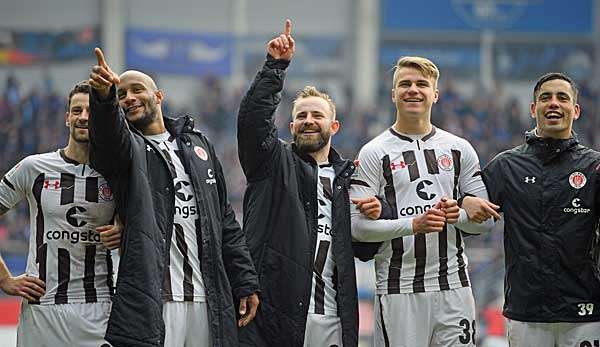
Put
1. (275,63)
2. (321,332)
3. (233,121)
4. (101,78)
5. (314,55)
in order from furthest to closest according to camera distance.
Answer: (314,55)
(233,121)
(321,332)
(275,63)
(101,78)

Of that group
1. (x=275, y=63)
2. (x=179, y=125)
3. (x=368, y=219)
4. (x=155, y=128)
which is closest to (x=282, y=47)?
(x=275, y=63)

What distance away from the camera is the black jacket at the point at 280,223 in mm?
5629

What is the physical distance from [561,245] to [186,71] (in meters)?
21.0

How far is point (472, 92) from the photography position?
26562mm

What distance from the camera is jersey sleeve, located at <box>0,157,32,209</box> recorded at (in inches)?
213

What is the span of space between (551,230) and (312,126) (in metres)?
1.41

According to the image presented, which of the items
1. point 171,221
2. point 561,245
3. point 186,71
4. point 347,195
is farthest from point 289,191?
point 186,71

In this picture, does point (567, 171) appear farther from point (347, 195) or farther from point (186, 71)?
point (186, 71)

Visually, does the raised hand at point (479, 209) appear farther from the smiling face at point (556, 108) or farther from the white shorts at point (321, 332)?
the white shorts at point (321, 332)

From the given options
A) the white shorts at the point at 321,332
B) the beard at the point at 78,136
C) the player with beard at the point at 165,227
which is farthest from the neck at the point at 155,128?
the white shorts at the point at 321,332

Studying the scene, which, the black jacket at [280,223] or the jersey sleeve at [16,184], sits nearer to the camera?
the jersey sleeve at [16,184]

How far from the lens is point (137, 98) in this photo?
5.41 meters

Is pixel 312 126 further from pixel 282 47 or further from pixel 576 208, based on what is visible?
pixel 576 208

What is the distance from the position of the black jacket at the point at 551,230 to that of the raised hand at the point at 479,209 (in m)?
0.25
